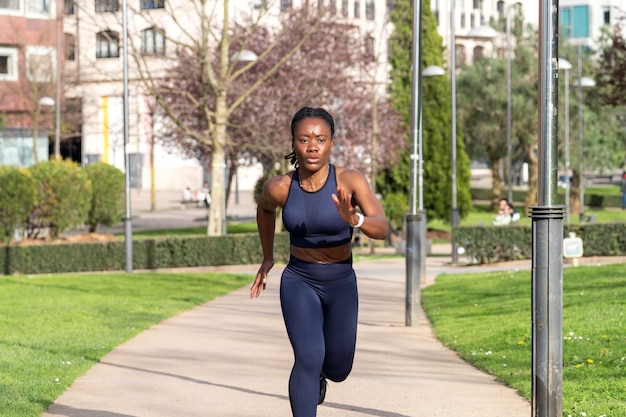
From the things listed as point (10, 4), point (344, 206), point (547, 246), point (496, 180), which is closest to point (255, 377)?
point (547, 246)

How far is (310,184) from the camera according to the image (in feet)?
22.1

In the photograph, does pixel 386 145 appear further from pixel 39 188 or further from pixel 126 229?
pixel 126 229

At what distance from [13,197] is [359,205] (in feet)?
82.4

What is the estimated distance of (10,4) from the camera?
4653cm

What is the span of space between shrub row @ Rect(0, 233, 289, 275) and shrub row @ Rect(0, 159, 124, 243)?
14.0ft

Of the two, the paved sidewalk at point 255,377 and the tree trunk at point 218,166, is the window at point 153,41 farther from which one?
the paved sidewalk at point 255,377

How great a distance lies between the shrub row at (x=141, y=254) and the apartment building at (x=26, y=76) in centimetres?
1880

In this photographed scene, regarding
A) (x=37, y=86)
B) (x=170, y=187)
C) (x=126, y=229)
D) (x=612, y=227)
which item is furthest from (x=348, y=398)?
(x=170, y=187)

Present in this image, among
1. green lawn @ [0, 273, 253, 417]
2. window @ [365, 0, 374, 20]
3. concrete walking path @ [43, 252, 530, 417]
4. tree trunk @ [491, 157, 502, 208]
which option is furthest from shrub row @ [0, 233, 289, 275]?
window @ [365, 0, 374, 20]

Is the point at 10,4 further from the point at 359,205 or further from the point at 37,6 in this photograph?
the point at 359,205

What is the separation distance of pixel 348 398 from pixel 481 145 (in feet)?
163

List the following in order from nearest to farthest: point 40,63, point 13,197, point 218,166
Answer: point 13,197 < point 218,166 < point 40,63

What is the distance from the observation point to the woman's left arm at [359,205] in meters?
6.25

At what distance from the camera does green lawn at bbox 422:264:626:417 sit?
920 centimetres
